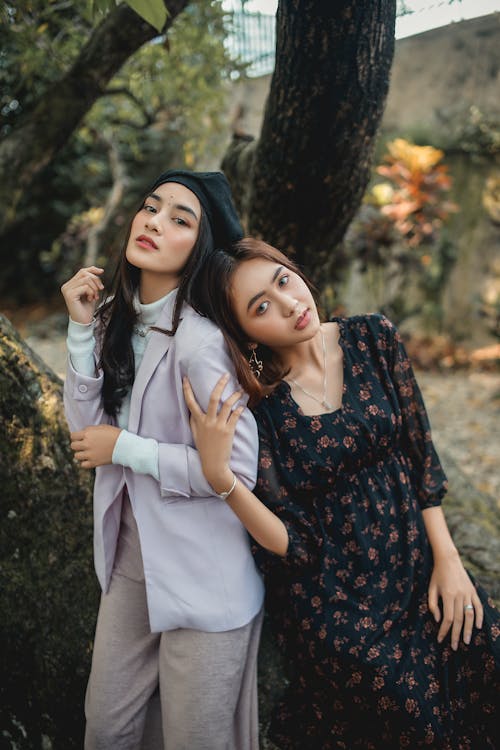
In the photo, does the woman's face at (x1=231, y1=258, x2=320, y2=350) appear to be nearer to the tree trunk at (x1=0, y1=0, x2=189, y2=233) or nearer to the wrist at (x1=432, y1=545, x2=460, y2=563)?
the wrist at (x1=432, y1=545, x2=460, y2=563)

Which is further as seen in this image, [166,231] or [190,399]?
[166,231]

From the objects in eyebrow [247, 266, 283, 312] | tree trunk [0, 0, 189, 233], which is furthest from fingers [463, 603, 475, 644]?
tree trunk [0, 0, 189, 233]

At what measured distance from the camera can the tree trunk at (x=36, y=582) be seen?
1924mm

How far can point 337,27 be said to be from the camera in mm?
1898

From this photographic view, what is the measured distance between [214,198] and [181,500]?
2.95 ft

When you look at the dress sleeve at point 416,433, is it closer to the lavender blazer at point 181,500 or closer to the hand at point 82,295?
the lavender blazer at point 181,500

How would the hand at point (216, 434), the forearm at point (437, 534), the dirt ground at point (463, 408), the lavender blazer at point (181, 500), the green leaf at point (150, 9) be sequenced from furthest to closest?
the dirt ground at point (463, 408) → the forearm at point (437, 534) → the lavender blazer at point (181, 500) → the hand at point (216, 434) → the green leaf at point (150, 9)

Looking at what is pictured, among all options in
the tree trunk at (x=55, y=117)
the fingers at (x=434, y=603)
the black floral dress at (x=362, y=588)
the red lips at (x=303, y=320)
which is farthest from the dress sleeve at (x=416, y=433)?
the tree trunk at (x=55, y=117)

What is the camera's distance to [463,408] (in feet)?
18.6

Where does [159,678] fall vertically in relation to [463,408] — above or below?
above

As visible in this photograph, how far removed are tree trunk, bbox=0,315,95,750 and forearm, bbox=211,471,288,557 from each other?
0.71m

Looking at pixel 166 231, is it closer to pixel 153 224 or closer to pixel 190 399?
pixel 153 224

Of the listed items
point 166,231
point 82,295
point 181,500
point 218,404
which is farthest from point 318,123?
point 181,500

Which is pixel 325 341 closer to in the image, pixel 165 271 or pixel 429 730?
pixel 165 271
